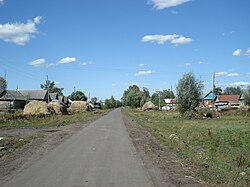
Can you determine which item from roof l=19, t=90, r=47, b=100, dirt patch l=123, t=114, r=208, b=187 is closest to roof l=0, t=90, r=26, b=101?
roof l=19, t=90, r=47, b=100

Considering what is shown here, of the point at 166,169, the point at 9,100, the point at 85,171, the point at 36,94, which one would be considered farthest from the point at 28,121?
the point at 36,94

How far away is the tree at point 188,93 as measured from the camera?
4584 centimetres

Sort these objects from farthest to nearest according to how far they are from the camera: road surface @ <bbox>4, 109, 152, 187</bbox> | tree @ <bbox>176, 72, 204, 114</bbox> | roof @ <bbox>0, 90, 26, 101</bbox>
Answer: roof @ <bbox>0, 90, 26, 101</bbox>
tree @ <bbox>176, 72, 204, 114</bbox>
road surface @ <bbox>4, 109, 152, 187</bbox>

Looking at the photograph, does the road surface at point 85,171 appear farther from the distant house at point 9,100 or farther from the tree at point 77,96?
the tree at point 77,96

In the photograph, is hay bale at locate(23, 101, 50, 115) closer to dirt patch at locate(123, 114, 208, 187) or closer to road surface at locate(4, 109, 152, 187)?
road surface at locate(4, 109, 152, 187)

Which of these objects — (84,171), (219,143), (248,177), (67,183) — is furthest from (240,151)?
(67,183)

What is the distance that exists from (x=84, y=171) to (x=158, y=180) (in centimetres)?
238

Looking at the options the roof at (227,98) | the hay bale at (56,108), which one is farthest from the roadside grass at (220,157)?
the roof at (227,98)

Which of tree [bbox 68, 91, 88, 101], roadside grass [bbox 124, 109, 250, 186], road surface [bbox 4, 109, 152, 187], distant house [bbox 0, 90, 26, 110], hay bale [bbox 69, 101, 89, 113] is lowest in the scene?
roadside grass [bbox 124, 109, 250, 186]

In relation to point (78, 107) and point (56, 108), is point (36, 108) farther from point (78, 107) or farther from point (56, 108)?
point (78, 107)

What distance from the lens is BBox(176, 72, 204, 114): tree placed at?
4584cm

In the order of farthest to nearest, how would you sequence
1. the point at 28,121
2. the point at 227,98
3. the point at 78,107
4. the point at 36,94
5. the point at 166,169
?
the point at 227,98, the point at 36,94, the point at 78,107, the point at 28,121, the point at 166,169

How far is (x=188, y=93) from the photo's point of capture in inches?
1799

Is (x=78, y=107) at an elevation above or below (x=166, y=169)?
above
